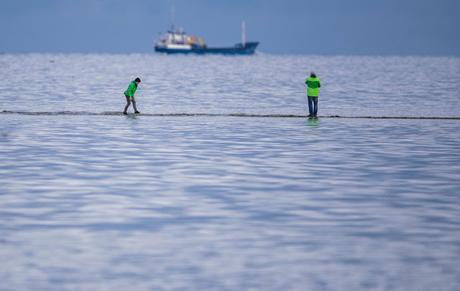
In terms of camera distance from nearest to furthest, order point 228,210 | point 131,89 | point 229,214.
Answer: point 229,214, point 228,210, point 131,89

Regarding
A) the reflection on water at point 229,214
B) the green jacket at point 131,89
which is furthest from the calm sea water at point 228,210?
the green jacket at point 131,89

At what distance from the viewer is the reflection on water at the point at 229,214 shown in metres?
10.9

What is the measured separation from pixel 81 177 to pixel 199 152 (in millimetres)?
5833

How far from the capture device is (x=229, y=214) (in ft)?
48.6

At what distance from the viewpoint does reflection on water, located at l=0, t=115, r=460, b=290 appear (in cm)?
1090

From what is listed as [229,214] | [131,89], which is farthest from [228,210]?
[131,89]

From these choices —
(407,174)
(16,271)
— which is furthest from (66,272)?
(407,174)

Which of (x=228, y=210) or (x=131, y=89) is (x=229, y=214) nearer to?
(x=228, y=210)

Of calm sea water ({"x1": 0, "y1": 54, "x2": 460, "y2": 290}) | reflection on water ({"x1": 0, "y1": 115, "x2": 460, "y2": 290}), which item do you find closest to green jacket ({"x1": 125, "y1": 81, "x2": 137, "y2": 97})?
calm sea water ({"x1": 0, "y1": 54, "x2": 460, "y2": 290})

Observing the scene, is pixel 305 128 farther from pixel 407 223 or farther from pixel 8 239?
pixel 8 239

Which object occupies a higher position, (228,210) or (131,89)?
(131,89)

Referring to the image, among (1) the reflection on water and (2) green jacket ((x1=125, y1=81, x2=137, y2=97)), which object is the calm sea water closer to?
(1) the reflection on water

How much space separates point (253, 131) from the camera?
31.7 metres

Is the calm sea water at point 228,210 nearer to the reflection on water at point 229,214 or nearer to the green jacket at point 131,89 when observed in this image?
the reflection on water at point 229,214
